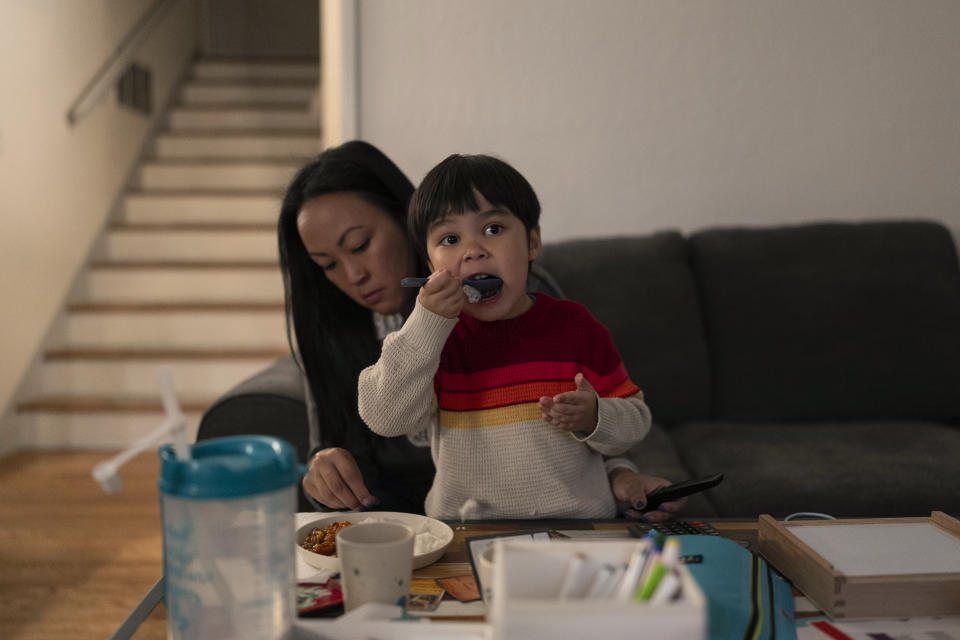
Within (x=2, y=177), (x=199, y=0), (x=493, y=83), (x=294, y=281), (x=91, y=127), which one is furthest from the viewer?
(x=199, y=0)

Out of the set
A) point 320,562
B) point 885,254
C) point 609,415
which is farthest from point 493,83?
point 320,562

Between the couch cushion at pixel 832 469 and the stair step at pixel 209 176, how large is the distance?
3499mm

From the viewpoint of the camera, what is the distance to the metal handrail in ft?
12.8

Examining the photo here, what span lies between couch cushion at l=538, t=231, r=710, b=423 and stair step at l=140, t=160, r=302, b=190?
3.05 m

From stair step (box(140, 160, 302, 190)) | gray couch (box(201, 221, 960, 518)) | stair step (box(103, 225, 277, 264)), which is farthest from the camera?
stair step (box(140, 160, 302, 190))

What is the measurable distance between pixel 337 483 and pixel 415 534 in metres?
0.26

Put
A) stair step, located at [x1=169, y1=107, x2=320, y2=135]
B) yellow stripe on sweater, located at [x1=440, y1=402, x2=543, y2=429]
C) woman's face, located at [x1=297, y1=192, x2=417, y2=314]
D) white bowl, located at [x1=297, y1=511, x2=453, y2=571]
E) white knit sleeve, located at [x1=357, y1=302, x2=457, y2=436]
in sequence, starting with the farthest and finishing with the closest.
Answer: stair step, located at [x1=169, y1=107, x2=320, y2=135] < woman's face, located at [x1=297, y1=192, x2=417, y2=314] < yellow stripe on sweater, located at [x1=440, y1=402, x2=543, y2=429] < white knit sleeve, located at [x1=357, y1=302, x2=457, y2=436] < white bowl, located at [x1=297, y1=511, x2=453, y2=571]

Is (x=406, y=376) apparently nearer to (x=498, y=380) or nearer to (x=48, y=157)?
(x=498, y=380)

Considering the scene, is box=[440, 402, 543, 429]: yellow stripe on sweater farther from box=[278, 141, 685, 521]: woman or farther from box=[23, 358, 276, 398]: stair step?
box=[23, 358, 276, 398]: stair step

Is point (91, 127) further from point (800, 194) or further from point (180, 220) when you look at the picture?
point (800, 194)

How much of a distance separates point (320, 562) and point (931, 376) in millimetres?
1785

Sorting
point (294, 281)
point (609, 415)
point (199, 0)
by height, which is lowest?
point (609, 415)

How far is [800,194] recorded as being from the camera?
2395 millimetres

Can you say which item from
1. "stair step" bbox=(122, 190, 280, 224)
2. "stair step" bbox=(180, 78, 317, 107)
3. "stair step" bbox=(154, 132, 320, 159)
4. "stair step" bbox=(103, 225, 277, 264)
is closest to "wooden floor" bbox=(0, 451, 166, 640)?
"stair step" bbox=(103, 225, 277, 264)
